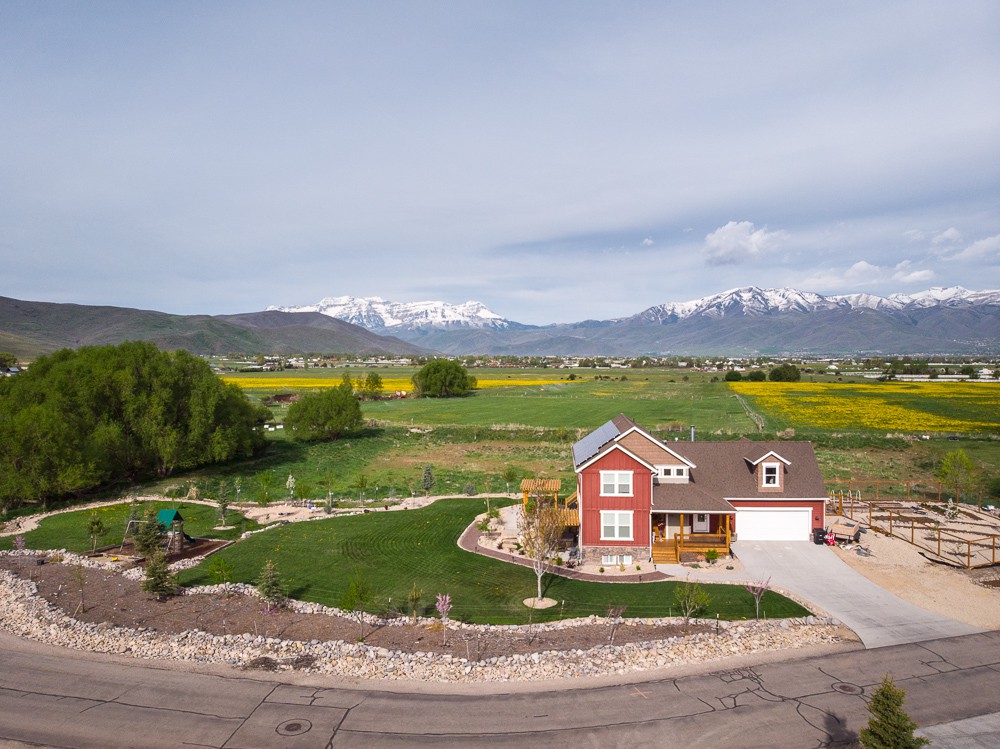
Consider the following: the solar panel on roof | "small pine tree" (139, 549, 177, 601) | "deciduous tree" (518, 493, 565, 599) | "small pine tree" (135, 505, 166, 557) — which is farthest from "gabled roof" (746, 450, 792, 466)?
"small pine tree" (135, 505, 166, 557)

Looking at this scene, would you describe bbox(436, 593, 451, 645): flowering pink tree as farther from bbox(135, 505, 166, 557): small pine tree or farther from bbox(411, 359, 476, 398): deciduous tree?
bbox(411, 359, 476, 398): deciduous tree

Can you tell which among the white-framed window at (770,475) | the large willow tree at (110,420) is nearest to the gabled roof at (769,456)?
the white-framed window at (770,475)

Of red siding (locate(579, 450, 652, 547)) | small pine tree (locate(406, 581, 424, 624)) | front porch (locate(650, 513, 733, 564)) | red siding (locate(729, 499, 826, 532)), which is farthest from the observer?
red siding (locate(729, 499, 826, 532))

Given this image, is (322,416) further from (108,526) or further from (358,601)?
(358,601)

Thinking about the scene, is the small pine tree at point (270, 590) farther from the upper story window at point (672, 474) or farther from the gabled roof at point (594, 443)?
the upper story window at point (672, 474)

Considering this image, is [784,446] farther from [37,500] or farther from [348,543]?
[37,500]

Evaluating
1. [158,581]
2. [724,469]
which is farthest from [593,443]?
[158,581]
